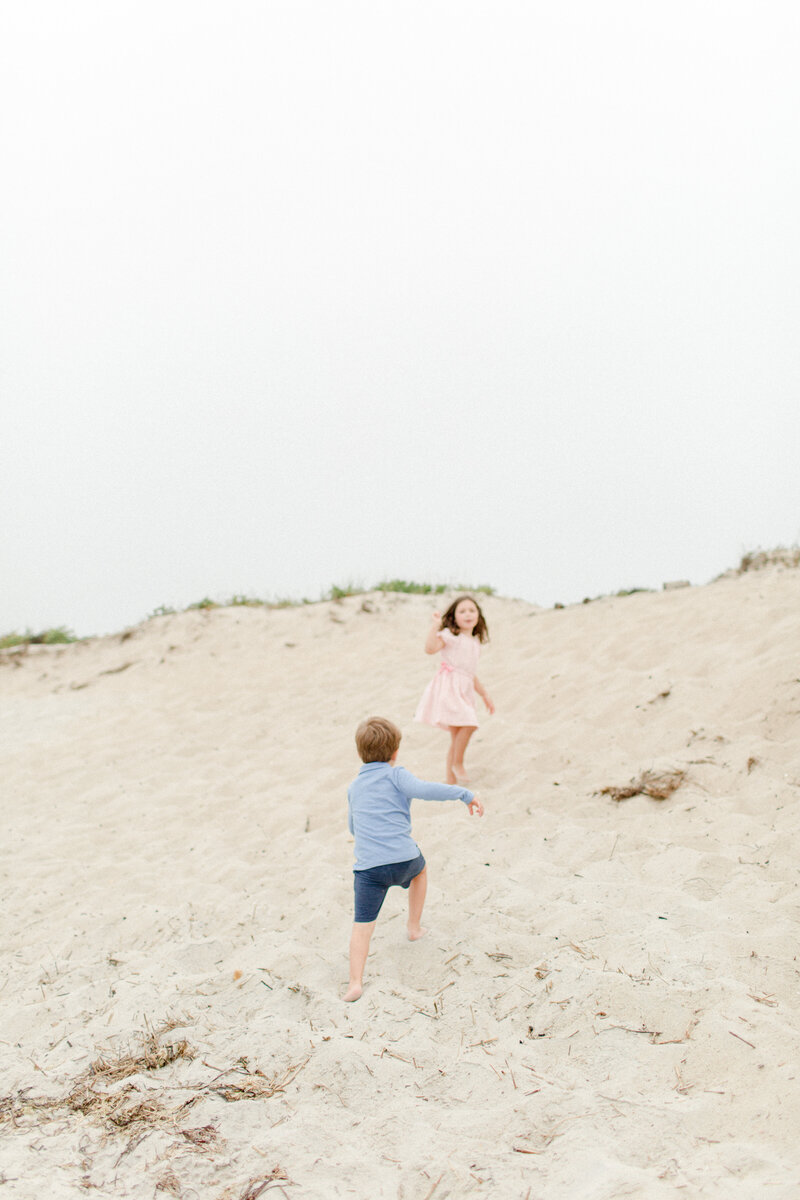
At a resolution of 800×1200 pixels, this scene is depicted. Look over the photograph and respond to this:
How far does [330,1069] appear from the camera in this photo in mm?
2941

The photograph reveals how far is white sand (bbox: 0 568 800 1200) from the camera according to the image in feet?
8.09

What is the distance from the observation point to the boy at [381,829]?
3670mm

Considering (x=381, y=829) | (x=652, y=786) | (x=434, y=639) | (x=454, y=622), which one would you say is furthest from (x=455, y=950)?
(x=454, y=622)

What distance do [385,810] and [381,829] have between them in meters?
0.09

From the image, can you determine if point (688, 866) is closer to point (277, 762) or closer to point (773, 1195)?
point (773, 1195)

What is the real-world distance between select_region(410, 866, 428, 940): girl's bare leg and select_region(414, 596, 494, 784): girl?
6.93 ft

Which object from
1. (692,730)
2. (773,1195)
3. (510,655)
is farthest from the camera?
(510,655)

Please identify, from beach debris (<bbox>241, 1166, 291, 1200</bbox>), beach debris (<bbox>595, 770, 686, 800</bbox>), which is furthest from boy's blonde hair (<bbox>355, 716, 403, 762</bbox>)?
beach debris (<bbox>595, 770, 686, 800</bbox>)

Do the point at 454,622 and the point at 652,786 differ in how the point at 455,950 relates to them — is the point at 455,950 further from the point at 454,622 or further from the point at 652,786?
the point at 454,622

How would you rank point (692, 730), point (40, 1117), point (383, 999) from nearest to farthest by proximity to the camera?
1. point (40, 1117)
2. point (383, 999)
3. point (692, 730)

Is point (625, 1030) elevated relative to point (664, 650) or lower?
lower

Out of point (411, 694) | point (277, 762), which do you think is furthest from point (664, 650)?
point (277, 762)

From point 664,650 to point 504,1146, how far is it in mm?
5764

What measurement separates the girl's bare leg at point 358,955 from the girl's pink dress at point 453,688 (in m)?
2.45
